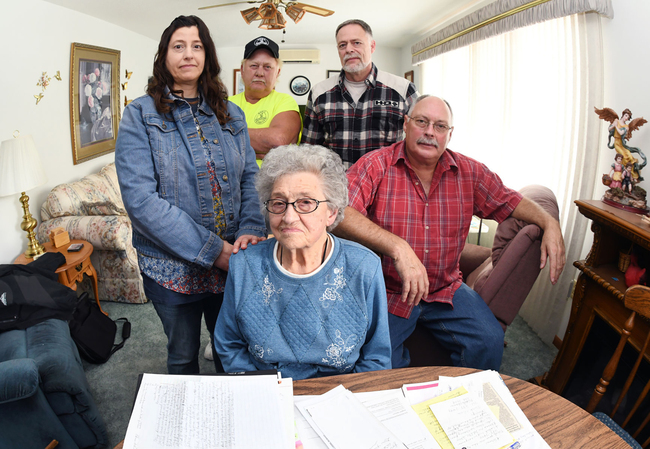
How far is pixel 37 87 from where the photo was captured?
3139mm

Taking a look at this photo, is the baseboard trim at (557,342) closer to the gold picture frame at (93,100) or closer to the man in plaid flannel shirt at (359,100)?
the man in plaid flannel shirt at (359,100)

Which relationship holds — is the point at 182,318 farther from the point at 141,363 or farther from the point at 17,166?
the point at 17,166

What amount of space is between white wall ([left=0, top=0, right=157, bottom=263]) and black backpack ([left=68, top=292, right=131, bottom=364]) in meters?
0.83

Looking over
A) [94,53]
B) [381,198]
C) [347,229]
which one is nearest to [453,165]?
[381,198]

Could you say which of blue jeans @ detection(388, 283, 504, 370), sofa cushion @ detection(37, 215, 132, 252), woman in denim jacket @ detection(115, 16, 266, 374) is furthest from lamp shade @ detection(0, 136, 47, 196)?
blue jeans @ detection(388, 283, 504, 370)

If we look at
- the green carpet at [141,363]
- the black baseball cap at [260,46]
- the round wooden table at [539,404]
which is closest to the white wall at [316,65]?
the black baseball cap at [260,46]

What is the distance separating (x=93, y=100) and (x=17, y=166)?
1945 millimetres

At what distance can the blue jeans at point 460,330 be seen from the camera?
1684 mm

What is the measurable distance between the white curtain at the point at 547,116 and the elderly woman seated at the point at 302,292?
189 centimetres

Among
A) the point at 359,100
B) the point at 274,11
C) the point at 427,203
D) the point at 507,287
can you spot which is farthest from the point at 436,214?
the point at 274,11

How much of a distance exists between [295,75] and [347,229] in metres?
6.09

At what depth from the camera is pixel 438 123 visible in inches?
68.4

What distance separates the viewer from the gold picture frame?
372 centimetres

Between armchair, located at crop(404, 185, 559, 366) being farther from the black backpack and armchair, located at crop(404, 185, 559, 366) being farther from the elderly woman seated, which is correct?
the black backpack
